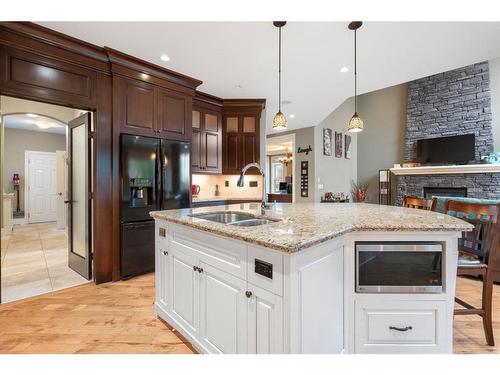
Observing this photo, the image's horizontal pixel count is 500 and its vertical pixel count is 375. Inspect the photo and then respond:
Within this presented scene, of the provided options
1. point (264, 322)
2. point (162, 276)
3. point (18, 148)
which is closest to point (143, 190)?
point (162, 276)

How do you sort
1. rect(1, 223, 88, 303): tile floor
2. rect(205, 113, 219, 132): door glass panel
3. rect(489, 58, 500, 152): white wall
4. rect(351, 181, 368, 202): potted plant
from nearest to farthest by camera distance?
1. rect(1, 223, 88, 303): tile floor
2. rect(205, 113, 219, 132): door glass panel
3. rect(489, 58, 500, 152): white wall
4. rect(351, 181, 368, 202): potted plant

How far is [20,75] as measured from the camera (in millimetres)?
2283

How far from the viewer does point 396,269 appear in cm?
149

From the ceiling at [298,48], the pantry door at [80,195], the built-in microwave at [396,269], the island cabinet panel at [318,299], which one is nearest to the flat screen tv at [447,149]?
the ceiling at [298,48]

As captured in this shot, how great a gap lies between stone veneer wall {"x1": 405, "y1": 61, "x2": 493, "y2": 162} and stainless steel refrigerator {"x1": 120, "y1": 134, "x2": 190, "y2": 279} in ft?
20.6

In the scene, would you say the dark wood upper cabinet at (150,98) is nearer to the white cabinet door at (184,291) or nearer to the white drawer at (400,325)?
the white cabinet door at (184,291)

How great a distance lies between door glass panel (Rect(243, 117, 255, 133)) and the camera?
14.6ft

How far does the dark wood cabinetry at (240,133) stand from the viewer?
4.43 meters

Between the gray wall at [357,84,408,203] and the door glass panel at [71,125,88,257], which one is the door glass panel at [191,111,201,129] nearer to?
the door glass panel at [71,125,88,257]

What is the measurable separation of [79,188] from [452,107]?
25.3ft

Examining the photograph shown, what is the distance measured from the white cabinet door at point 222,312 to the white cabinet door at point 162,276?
516mm

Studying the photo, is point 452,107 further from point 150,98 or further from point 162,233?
point 162,233

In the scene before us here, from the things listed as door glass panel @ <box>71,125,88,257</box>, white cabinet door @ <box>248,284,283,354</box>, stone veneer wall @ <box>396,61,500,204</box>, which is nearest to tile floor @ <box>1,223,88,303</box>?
door glass panel @ <box>71,125,88,257</box>
